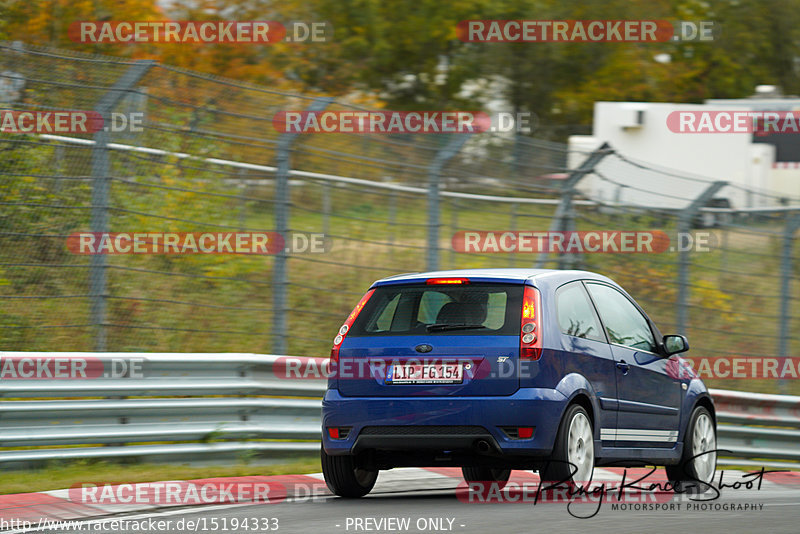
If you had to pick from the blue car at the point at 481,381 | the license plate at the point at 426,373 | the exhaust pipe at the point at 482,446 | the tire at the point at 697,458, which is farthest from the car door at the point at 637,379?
the license plate at the point at 426,373

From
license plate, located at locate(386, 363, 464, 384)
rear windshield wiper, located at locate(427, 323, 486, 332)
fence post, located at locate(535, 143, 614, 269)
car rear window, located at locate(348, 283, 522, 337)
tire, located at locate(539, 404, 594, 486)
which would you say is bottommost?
tire, located at locate(539, 404, 594, 486)

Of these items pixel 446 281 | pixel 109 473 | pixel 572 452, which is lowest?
pixel 109 473

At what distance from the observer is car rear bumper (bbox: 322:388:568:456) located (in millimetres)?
7785

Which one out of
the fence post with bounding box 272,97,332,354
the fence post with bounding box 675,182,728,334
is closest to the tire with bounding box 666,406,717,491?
the fence post with bounding box 272,97,332,354

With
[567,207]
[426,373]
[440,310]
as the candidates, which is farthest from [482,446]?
[567,207]

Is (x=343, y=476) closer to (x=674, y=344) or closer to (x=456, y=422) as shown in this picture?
(x=456, y=422)

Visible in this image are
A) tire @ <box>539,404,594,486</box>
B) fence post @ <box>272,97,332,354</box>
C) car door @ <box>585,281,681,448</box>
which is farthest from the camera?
fence post @ <box>272,97,332,354</box>

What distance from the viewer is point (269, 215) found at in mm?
11820

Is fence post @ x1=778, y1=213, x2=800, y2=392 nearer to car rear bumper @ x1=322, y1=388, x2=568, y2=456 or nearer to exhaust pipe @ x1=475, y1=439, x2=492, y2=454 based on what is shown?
car rear bumper @ x1=322, y1=388, x2=568, y2=456

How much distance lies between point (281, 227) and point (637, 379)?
12.8 feet

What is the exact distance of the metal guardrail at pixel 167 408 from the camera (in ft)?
29.6

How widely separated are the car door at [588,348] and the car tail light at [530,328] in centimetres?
23

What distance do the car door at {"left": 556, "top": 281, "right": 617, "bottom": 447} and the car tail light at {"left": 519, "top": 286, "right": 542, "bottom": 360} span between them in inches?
8.9

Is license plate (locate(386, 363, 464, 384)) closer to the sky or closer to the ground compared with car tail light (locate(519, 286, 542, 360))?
closer to the ground
